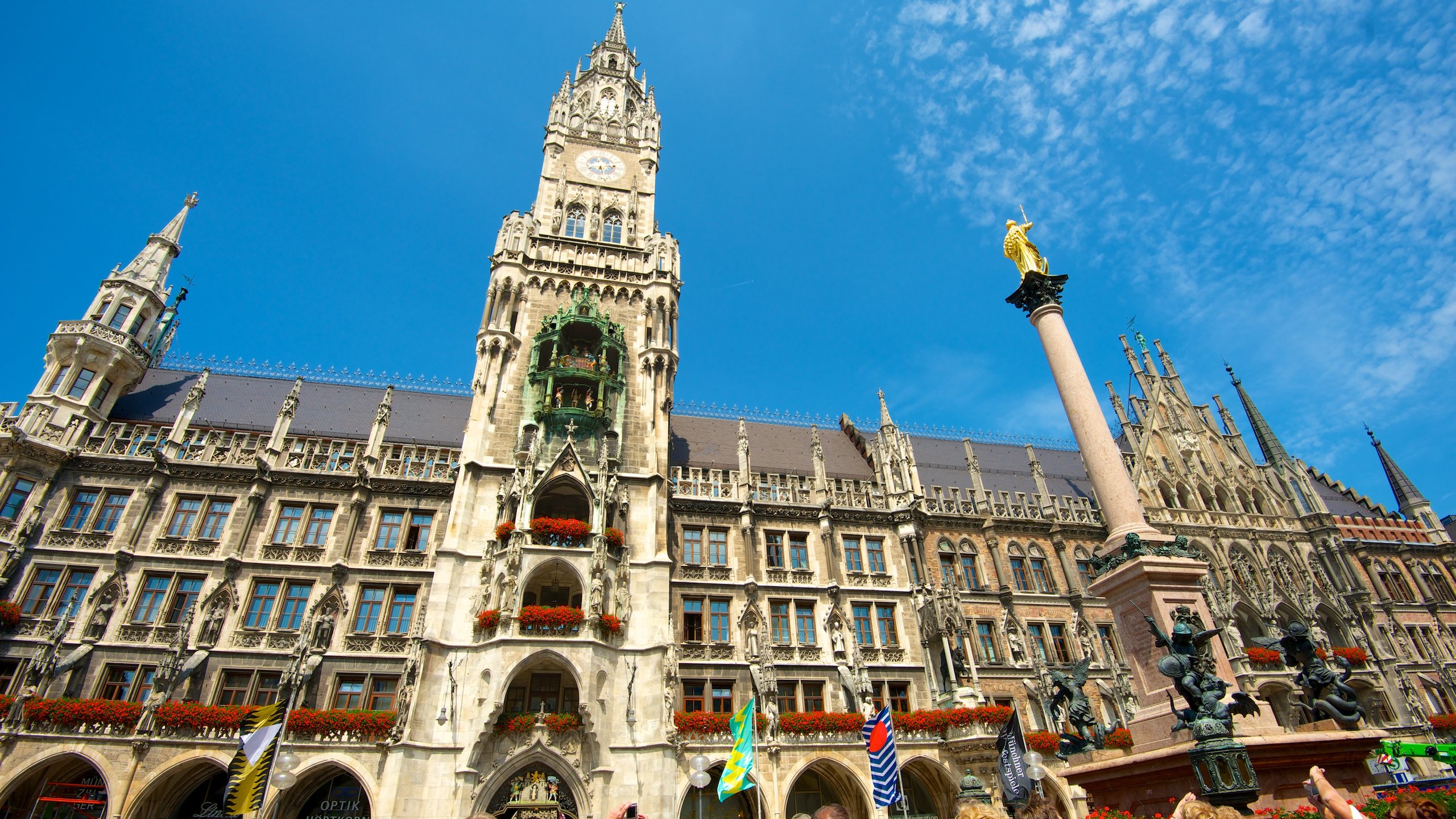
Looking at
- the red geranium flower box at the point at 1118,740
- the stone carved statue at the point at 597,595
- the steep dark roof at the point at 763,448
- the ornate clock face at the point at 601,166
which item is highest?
the ornate clock face at the point at 601,166

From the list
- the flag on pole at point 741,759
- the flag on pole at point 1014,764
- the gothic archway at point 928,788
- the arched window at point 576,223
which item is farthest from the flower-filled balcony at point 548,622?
the arched window at point 576,223

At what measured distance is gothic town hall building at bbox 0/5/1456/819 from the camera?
23609 mm

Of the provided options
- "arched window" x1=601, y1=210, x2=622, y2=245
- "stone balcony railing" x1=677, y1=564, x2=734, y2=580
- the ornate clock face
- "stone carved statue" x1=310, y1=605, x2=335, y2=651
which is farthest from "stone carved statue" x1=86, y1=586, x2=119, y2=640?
the ornate clock face

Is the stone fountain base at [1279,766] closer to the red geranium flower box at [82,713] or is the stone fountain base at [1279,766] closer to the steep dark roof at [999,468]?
the steep dark roof at [999,468]

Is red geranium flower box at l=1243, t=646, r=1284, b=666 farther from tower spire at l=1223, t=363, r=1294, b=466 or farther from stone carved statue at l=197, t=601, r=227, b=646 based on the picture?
stone carved statue at l=197, t=601, r=227, b=646

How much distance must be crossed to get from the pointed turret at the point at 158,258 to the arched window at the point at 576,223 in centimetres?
1982

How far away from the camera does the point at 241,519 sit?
27.6 m

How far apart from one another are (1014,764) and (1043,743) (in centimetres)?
708

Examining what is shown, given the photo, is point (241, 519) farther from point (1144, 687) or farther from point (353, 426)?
point (1144, 687)

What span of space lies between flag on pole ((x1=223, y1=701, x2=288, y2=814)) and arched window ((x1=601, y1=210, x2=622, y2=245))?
82.7 ft

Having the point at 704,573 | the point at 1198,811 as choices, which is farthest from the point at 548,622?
the point at 1198,811

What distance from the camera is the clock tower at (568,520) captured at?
942 inches

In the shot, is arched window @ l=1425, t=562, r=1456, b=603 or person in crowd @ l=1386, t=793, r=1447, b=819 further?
arched window @ l=1425, t=562, r=1456, b=603

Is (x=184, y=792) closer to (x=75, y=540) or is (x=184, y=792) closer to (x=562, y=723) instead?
(x=75, y=540)
